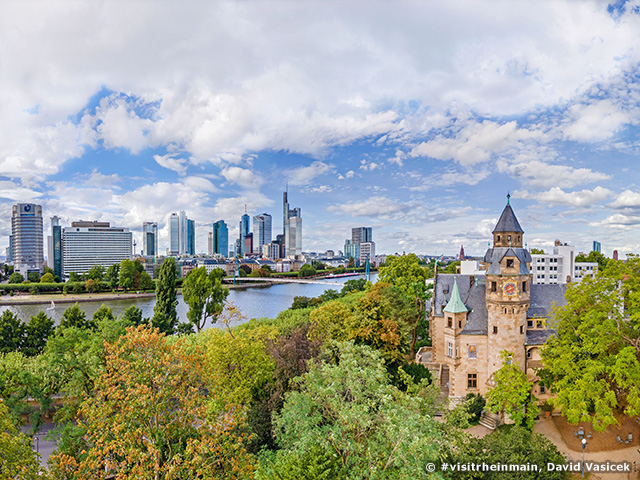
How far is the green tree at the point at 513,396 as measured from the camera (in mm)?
21578

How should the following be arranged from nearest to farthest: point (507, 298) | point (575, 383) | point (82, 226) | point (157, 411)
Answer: point (157, 411), point (575, 383), point (507, 298), point (82, 226)

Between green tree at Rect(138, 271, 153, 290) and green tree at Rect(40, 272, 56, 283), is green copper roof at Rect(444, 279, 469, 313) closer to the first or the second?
green tree at Rect(138, 271, 153, 290)

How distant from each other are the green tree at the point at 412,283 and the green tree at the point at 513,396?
14643 millimetres

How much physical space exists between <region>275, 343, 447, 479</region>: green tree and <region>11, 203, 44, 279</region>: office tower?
193 m

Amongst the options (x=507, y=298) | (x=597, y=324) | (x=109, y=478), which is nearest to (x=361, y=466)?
(x=109, y=478)

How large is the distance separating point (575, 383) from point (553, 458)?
20.9 feet

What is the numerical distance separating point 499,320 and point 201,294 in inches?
1288

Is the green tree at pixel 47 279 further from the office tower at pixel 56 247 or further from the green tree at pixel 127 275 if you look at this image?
the office tower at pixel 56 247

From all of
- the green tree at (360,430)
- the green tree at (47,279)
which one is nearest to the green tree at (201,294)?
the green tree at (360,430)

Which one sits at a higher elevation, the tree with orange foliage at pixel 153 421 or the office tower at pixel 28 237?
the office tower at pixel 28 237

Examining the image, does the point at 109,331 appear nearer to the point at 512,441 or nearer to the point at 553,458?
the point at 512,441

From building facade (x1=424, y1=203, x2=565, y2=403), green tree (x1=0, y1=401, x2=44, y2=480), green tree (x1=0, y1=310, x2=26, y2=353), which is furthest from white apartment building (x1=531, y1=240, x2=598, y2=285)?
green tree (x1=0, y1=401, x2=44, y2=480)

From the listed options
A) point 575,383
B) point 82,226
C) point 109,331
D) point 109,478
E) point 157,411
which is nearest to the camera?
point 157,411

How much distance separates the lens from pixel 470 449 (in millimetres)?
14086
